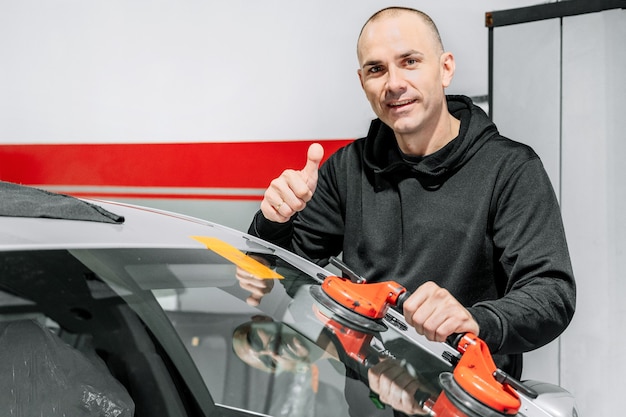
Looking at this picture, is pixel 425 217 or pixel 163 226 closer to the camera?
pixel 163 226

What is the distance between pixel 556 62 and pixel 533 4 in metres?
0.21

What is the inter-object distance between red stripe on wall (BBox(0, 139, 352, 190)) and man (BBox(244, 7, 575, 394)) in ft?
2.13

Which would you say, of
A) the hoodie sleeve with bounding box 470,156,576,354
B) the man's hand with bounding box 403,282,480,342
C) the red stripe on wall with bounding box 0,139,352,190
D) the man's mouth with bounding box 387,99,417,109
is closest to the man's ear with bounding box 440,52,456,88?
the man's mouth with bounding box 387,99,417,109

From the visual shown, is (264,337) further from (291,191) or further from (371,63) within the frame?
(371,63)

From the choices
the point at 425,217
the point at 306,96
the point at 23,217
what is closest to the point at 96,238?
the point at 23,217

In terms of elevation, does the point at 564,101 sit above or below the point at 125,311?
above

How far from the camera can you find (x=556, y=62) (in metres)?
2.14

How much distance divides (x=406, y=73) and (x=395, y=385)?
34.5 inches

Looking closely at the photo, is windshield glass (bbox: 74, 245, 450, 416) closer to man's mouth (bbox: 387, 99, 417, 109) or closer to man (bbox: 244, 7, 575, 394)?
man (bbox: 244, 7, 575, 394)

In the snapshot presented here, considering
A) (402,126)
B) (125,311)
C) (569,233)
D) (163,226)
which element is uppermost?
(402,126)

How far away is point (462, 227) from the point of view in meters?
1.60

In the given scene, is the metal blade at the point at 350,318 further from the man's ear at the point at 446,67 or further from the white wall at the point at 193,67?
the white wall at the point at 193,67

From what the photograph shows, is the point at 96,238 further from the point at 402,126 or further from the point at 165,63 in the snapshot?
the point at 165,63

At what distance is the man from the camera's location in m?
1.44
